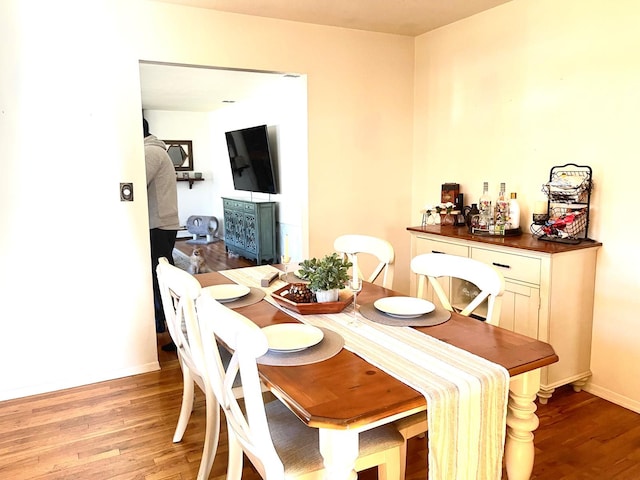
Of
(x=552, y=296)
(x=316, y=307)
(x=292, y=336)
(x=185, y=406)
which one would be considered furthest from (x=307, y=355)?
(x=552, y=296)

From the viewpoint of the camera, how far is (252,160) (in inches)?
266

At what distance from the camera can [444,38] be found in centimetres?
362

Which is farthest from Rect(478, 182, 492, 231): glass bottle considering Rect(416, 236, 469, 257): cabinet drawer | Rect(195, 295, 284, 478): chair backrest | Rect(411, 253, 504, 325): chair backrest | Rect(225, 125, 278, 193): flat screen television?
Rect(225, 125, 278, 193): flat screen television

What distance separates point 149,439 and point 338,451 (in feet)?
4.98

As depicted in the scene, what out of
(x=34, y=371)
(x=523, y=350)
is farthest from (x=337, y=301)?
(x=34, y=371)

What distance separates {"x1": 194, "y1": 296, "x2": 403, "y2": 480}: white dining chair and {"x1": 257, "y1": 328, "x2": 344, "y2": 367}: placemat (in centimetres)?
11

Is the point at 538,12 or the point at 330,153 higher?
the point at 538,12

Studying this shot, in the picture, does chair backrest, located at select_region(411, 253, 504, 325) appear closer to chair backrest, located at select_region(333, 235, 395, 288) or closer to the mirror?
chair backrest, located at select_region(333, 235, 395, 288)

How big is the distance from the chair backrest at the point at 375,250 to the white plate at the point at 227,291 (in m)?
0.57

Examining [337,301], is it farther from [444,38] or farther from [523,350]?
[444,38]

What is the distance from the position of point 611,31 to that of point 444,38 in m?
1.26

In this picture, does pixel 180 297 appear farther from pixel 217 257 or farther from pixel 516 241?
pixel 217 257

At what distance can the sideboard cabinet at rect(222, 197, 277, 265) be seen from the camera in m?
6.50

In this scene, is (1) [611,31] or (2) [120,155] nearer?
(1) [611,31]
